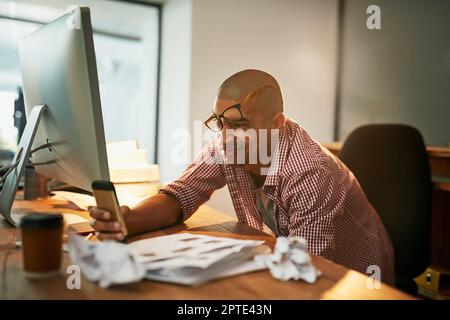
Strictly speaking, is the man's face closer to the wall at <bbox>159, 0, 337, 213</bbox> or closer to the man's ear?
the man's ear

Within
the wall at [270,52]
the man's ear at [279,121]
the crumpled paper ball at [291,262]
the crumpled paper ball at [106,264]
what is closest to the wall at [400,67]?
the wall at [270,52]

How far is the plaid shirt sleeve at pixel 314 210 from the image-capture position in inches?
41.2

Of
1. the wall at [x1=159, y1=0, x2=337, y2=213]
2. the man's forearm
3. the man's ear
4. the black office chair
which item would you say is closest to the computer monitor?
the man's forearm

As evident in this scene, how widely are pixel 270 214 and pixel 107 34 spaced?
226 centimetres

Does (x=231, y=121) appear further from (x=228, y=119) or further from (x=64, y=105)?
(x=64, y=105)

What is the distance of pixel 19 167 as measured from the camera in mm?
1050

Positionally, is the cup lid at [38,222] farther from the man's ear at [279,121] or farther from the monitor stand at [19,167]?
the man's ear at [279,121]

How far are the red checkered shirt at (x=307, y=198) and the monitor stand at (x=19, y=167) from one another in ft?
1.35

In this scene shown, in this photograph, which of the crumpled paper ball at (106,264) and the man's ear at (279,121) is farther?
the man's ear at (279,121)

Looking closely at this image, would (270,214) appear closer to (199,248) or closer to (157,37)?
(199,248)

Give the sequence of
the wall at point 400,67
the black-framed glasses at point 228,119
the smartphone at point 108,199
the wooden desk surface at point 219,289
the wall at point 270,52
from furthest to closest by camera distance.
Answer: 1. the wall at point 270,52
2. the wall at point 400,67
3. the black-framed glasses at point 228,119
4. the smartphone at point 108,199
5. the wooden desk surface at point 219,289

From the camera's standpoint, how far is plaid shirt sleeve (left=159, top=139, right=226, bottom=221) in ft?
4.00

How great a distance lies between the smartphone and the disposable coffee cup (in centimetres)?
14
